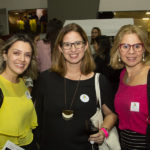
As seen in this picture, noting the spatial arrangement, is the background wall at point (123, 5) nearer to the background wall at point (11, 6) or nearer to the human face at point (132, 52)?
the background wall at point (11, 6)

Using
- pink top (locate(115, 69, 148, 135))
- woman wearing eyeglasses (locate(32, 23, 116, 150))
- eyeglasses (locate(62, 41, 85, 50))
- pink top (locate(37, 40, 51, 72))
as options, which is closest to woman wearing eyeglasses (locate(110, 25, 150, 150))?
pink top (locate(115, 69, 148, 135))

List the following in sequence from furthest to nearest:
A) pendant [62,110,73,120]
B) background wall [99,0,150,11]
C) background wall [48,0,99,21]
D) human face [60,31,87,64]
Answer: background wall [48,0,99,21] < background wall [99,0,150,11] < human face [60,31,87,64] < pendant [62,110,73,120]

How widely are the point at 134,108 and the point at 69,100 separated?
1.99 feet

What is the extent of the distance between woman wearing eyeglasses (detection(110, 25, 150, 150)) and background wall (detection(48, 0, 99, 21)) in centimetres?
499

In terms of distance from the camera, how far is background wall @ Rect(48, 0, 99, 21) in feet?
21.9

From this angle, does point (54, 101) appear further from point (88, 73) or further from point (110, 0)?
point (110, 0)

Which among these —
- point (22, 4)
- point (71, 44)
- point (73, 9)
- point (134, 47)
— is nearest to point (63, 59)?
point (71, 44)

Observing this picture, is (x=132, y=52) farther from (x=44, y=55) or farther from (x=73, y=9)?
(x=73, y=9)

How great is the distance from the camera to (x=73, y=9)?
6.82 metres

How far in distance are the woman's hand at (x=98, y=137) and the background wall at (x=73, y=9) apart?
566 cm

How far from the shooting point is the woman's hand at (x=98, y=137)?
5.44 feet

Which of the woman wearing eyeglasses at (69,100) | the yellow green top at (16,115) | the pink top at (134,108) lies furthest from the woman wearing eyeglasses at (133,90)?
the yellow green top at (16,115)

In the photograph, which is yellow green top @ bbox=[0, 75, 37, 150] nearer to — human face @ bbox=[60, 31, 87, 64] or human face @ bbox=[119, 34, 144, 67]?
human face @ bbox=[60, 31, 87, 64]

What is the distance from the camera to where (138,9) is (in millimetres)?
6430
